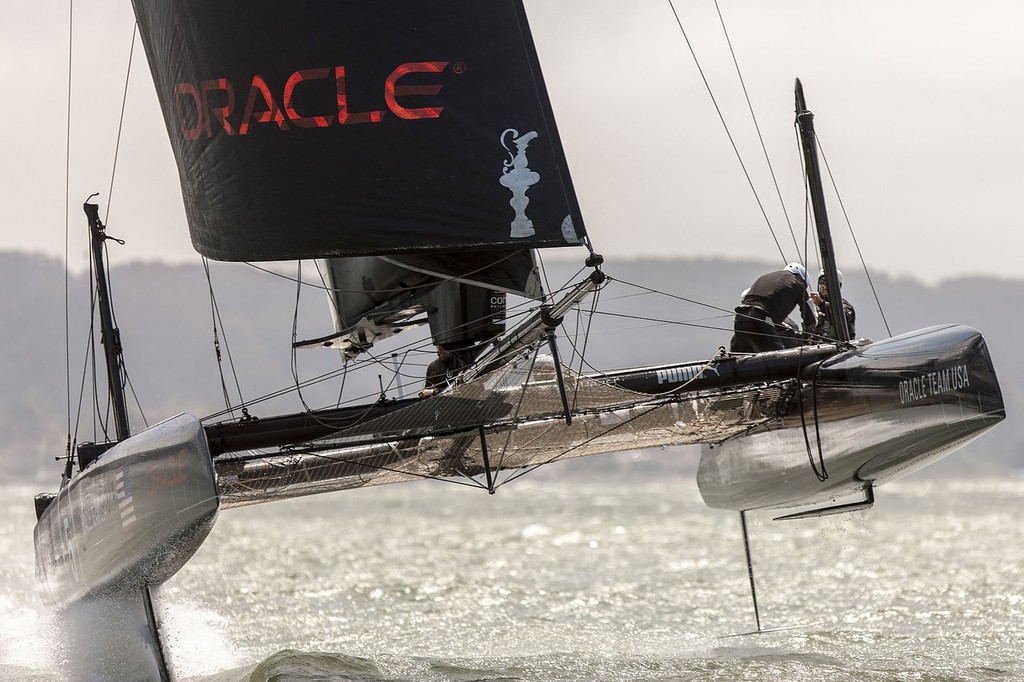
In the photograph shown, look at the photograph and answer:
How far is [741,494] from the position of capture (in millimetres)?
7594

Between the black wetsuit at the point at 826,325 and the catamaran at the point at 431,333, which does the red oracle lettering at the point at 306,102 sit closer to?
the catamaran at the point at 431,333

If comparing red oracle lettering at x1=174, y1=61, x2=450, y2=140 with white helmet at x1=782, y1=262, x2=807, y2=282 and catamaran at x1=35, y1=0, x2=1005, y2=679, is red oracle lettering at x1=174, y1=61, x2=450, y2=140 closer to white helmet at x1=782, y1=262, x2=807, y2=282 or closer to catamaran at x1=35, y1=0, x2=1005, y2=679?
catamaran at x1=35, y1=0, x2=1005, y2=679

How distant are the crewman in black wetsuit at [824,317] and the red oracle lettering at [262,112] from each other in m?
2.73

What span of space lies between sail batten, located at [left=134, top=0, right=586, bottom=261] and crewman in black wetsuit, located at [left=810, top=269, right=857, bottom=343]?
5.04 feet

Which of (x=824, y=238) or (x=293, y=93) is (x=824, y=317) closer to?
(x=824, y=238)

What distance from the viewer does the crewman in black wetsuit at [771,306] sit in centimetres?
687

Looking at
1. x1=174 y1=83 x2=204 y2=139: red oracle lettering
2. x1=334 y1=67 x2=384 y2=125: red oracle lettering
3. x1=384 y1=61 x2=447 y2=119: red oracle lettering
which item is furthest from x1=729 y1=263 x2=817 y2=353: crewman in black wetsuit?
x1=174 y1=83 x2=204 y2=139: red oracle lettering

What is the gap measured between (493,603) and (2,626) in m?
3.82

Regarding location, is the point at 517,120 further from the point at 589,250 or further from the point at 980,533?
the point at 980,533

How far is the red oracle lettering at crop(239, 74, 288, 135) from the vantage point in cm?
625

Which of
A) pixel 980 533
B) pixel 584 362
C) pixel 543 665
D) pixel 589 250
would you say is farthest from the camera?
pixel 980 533

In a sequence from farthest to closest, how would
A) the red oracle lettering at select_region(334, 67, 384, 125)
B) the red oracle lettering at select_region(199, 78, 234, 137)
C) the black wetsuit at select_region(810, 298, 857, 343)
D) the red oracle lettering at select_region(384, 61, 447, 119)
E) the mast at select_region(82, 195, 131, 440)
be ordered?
1. the mast at select_region(82, 195, 131, 440)
2. the black wetsuit at select_region(810, 298, 857, 343)
3. the red oracle lettering at select_region(199, 78, 234, 137)
4. the red oracle lettering at select_region(334, 67, 384, 125)
5. the red oracle lettering at select_region(384, 61, 447, 119)

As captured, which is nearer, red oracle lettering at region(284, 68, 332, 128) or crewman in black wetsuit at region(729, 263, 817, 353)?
red oracle lettering at region(284, 68, 332, 128)

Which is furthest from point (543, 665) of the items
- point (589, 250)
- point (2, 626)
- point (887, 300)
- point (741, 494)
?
point (887, 300)
